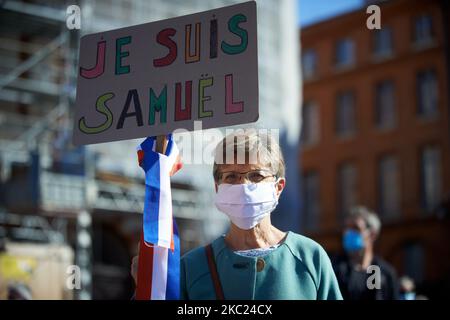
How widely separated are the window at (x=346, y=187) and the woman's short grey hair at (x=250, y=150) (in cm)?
3237

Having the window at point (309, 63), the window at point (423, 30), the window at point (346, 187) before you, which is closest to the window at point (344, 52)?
the window at point (309, 63)

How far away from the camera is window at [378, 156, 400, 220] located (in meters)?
33.9

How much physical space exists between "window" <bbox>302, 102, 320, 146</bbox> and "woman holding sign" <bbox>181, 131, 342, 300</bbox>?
34139 mm

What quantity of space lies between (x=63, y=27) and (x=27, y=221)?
10.9 feet

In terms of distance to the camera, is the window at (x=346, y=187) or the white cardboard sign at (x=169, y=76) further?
the window at (x=346, y=187)

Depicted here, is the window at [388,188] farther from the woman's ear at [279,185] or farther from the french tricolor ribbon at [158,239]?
the french tricolor ribbon at [158,239]

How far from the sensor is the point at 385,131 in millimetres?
34875

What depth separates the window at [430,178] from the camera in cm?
3262

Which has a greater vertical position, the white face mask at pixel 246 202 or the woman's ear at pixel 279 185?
the woman's ear at pixel 279 185

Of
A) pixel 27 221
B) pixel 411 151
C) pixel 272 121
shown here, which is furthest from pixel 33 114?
pixel 411 151

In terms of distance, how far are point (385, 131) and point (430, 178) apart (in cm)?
286

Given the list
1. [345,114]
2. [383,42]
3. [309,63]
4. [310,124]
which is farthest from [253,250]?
[309,63]

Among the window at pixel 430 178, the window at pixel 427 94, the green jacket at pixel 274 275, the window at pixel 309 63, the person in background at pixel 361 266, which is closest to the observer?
the green jacket at pixel 274 275
